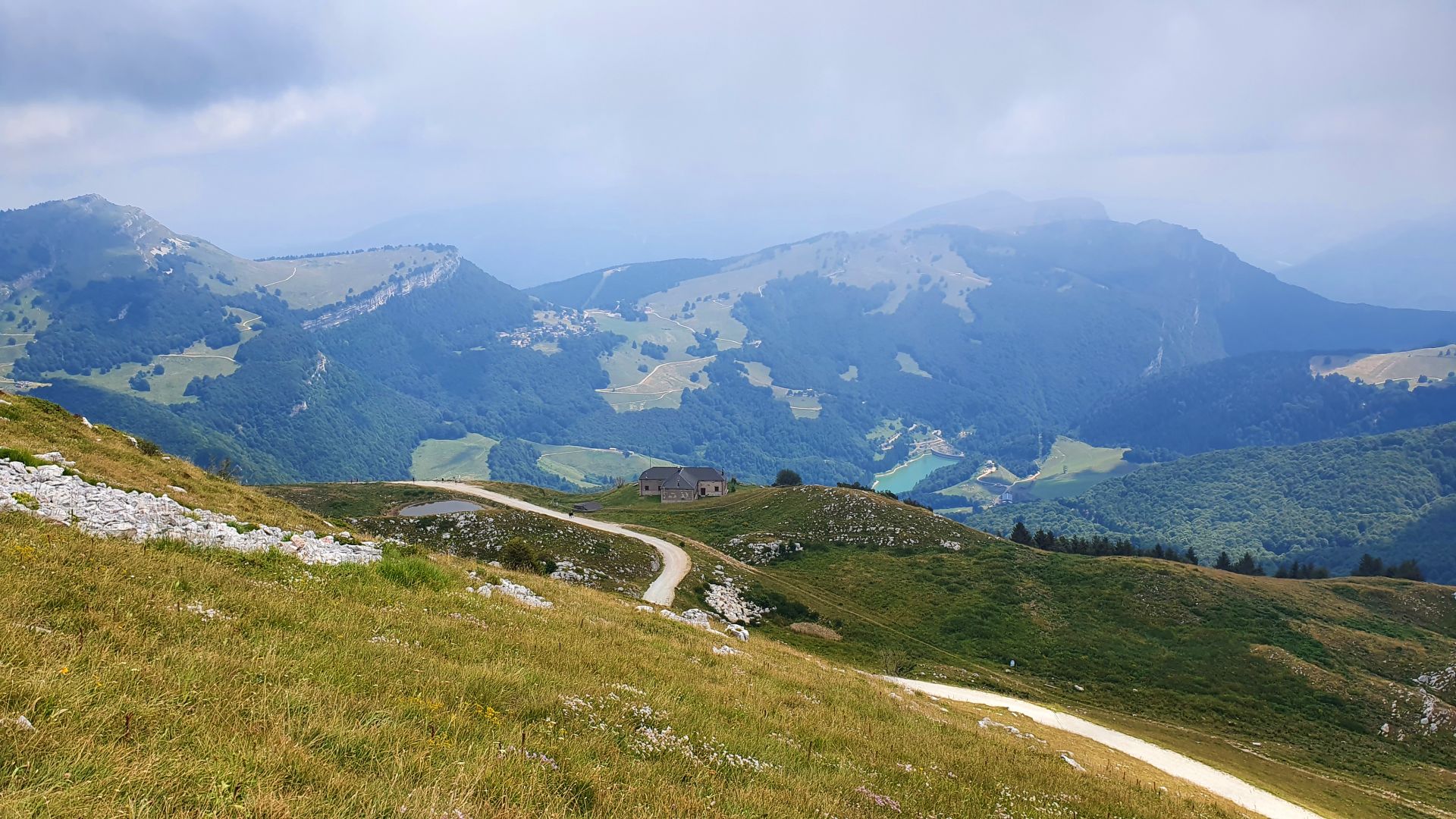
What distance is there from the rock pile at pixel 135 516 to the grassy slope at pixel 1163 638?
1560 inches

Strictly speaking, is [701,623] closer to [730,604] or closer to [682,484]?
[730,604]

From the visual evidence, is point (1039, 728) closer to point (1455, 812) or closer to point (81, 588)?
point (1455, 812)

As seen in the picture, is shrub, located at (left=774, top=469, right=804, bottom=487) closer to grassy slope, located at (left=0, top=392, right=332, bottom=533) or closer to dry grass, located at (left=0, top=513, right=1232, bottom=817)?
grassy slope, located at (left=0, top=392, right=332, bottom=533)

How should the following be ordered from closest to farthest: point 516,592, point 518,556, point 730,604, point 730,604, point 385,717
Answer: point 385,717 → point 516,592 → point 518,556 → point 730,604 → point 730,604

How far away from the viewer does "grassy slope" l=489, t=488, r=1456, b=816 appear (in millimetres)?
46656

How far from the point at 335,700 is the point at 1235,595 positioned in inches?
3367

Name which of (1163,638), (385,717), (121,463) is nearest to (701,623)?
(385,717)

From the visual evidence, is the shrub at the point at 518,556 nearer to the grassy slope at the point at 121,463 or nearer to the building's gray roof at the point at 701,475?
the grassy slope at the point at 121,463

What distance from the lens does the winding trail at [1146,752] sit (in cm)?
3284

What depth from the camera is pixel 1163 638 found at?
63094mm

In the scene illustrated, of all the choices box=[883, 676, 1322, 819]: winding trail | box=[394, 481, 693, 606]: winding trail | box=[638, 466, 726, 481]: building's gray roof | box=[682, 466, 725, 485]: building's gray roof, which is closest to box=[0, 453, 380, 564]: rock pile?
box=[394, 481, 693, 606]: winding trail

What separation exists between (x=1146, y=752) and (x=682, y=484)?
319ft

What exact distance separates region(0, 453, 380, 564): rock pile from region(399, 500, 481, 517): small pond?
53.8 metres

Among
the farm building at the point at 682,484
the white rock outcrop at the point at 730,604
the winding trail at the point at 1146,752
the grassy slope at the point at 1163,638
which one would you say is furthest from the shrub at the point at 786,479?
the winding trail at the point at 1146,752
